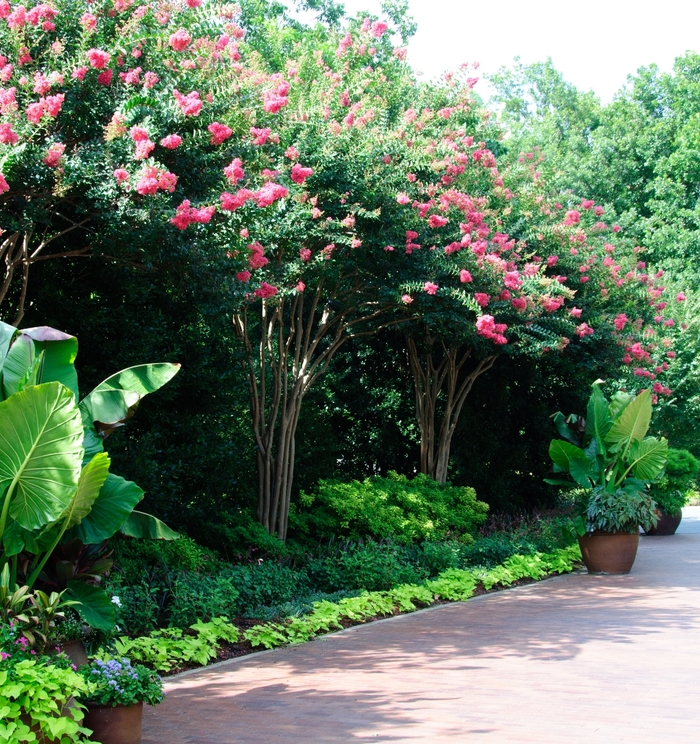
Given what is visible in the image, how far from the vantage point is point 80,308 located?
991 cm

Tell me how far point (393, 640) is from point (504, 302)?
20.5ft

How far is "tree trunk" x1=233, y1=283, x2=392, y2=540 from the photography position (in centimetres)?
1220

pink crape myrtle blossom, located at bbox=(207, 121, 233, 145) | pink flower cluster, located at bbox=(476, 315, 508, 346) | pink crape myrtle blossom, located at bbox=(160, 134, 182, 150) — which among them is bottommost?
pink flower cluster, located at bbox=(476, 315, 508, 346)

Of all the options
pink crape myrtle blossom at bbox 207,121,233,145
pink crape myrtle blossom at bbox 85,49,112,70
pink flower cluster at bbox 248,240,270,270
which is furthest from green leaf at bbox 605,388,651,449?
pink crape myrtle blossom at bbox 85,49,112,70

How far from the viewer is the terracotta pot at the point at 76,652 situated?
5375mm

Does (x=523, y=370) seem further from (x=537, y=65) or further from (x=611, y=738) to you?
(x=537, y=65)

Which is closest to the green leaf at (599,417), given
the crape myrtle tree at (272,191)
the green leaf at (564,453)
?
the green leaf at (564,453)

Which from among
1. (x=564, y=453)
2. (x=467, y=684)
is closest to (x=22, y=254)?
(x=467, y=684)

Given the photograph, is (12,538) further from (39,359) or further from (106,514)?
(39,359)

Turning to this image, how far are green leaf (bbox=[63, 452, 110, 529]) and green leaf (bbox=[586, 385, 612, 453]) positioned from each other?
9.40 m

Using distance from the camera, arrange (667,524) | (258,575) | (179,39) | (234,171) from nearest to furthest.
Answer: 1. (179,39)
2. (234,171)
3. (258,575)
4. (667,524)

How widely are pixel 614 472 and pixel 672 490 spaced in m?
7.92

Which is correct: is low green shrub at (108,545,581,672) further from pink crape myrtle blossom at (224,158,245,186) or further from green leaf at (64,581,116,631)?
pink crape myrtle blossom at (224,158,245,186)

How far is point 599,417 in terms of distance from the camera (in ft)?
43.7
